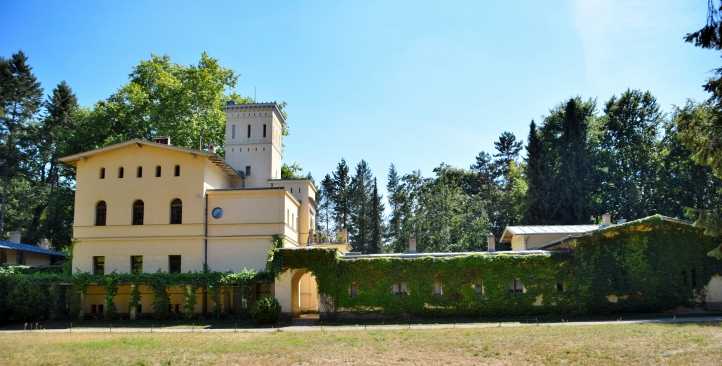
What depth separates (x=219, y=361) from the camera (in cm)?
1877

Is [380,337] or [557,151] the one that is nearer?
[380,337]

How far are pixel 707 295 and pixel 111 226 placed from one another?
37008mm

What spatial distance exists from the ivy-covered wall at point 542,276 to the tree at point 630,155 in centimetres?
2124

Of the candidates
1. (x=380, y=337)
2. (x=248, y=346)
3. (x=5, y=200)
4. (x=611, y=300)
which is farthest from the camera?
(x=5, y=200)

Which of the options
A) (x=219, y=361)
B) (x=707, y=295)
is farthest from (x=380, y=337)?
(x=707, y=295)

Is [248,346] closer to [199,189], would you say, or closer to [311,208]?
[199,189]

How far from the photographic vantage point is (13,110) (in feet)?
191

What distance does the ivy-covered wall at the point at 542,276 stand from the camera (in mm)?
33938

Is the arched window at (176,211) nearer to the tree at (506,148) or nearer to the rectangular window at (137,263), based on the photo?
the rectangular window at (137,263)

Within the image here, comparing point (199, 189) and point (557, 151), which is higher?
point (557, 151)

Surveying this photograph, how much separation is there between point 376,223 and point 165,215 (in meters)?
32.9

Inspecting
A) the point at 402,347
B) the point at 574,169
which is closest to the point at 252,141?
the point at 402,347

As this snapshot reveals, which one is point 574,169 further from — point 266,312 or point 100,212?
point 100,212

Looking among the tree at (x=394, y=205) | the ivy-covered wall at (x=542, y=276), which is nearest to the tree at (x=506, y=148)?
the tree at (x=394, y=205)
